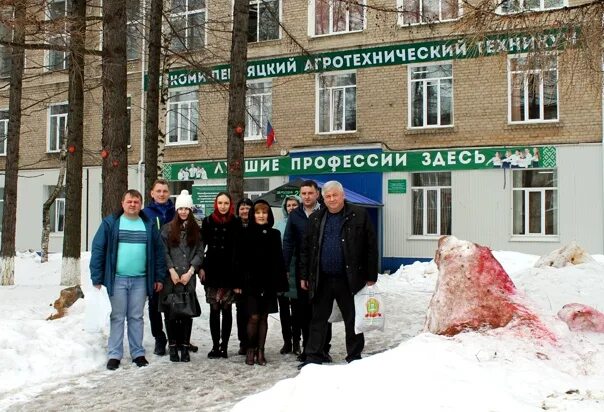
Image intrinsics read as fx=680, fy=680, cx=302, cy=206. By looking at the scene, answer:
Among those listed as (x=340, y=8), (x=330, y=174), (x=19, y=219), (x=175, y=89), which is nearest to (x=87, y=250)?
(x=19, y=219)

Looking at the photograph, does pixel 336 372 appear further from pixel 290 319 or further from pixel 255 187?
pixel 255 187

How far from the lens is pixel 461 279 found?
5.84 metres

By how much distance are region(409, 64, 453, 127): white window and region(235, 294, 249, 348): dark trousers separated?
1236cm

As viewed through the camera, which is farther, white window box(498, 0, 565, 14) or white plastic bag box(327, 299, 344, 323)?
white window box(498, 0, 565, 14)

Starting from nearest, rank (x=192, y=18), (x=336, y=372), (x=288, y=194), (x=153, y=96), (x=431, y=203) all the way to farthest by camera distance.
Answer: (x=336, y=372), (x=153, y=96), (x=288, y=194), (x=431, y=203), (x=192, y=18)

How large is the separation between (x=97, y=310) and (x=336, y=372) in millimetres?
3070

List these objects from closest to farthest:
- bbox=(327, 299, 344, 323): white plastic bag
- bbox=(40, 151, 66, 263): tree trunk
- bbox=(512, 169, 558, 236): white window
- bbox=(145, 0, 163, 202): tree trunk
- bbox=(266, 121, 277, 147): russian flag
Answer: bbox=(327, 299, 344, 323): white plastic bag → bbox=(145, 0, 163, 202): tree trunk → bbox=(512, 169, 558, 236): white window → bbox=(40, 151, 66, 263): tree trunk → bbox=(266, 121, 277, 147): russian flag

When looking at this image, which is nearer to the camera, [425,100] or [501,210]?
[501,210]

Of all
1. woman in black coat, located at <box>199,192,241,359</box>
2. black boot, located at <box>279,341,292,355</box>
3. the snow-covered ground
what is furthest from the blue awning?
woman in black coat, located at <box>199,192,241,359</box>

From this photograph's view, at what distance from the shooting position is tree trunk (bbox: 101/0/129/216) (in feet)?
28.3

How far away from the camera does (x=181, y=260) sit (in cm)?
684

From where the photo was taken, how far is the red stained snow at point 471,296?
17.9 feet

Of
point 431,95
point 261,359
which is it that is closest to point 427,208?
point 431,95

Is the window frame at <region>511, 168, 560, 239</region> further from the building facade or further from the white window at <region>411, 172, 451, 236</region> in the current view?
the white window at <region>411, 172, 451, 236</region>
